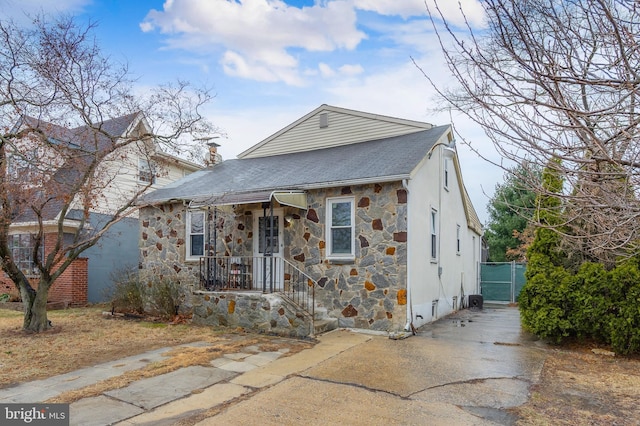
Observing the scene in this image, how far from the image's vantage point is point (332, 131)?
13.4 m

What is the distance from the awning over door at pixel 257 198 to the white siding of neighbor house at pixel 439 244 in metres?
2.49

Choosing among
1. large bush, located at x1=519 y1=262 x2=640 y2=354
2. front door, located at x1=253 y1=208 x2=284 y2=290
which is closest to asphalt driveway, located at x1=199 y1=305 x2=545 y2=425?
large bush, located at x1=519 y1=262 x2=640 y2=354

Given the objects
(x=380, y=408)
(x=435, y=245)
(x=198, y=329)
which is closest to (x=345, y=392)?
(x=380, y=408)

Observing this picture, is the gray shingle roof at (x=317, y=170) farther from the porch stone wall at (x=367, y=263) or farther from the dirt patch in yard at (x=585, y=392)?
the dirt patch in yard at (x=585, y=392)

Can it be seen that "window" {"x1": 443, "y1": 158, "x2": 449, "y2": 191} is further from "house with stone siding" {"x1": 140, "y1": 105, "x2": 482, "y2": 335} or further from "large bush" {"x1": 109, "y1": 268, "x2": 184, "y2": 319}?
"large bush" {"x1": 109, "y1": 268, "x2": 184, "y2": 319}

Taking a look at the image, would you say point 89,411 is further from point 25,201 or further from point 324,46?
point 324,46

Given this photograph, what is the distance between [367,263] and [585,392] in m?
4.63

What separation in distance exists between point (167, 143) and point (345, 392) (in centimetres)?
723

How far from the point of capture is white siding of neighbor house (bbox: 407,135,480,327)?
9.28 meters

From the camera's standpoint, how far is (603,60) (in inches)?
113

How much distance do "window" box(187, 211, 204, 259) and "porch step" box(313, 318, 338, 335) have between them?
4392 millimetres

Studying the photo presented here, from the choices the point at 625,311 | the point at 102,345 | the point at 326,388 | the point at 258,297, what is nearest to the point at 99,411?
the point at 326,388

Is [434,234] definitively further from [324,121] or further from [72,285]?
[72,285]

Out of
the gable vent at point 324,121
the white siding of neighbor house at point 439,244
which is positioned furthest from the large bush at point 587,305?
the gable vent at point 324,121
